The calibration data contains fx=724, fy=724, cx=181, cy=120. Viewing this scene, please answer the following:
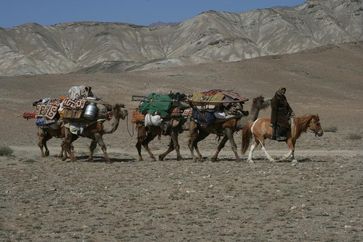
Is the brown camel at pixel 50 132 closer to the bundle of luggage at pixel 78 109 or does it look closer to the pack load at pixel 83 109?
the bundle of luggage at pixel 78 109

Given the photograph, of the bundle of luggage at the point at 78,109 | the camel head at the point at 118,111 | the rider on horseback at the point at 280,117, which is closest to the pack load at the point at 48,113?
the bundle of luggage at the point at 78,109

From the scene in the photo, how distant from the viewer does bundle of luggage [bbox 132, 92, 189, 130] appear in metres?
19.8

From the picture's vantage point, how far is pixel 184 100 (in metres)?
20.1

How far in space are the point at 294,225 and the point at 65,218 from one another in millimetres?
3581

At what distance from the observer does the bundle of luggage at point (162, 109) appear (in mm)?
19766

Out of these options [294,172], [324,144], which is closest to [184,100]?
[294,172]

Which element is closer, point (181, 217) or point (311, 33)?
point (181, 217)

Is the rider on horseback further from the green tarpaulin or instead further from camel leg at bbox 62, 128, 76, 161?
camel leg at bbox 62, 128, 76, 161

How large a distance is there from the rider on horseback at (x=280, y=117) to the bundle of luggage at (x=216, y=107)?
52.5 inches

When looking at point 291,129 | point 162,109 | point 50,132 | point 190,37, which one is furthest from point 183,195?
point 190,37

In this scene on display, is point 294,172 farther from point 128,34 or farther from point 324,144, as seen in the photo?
point 128,34

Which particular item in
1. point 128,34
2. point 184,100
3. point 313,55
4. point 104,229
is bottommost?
point 104,229

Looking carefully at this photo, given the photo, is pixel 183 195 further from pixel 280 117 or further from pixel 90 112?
pixel 90 112

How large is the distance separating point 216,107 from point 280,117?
1935 millimetres
